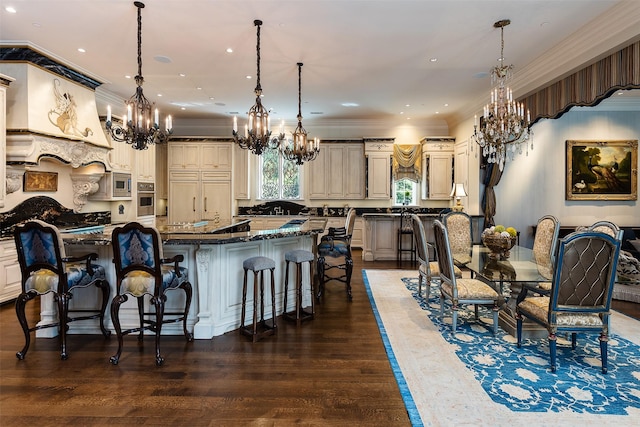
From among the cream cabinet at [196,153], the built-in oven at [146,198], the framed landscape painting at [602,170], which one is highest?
the cream cabinet at [196,153]

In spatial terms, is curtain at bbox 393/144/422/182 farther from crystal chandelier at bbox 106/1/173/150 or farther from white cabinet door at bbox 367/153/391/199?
crystal chandelier at bbox 106/1/173/150

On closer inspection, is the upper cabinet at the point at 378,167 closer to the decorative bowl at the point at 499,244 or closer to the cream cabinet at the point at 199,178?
the cream cabinet at the point at 199,178

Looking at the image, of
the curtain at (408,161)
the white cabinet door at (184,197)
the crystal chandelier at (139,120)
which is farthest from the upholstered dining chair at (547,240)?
the white cabinet door at (184,197)

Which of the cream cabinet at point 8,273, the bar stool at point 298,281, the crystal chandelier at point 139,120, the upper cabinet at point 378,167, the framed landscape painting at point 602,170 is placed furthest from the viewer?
the upper cabinet at point 378,167

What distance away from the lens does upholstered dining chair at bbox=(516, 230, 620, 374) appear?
258 cm

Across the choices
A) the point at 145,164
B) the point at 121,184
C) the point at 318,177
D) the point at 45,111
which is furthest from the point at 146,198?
the point at 318,177

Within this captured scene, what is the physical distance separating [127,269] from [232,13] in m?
2.77

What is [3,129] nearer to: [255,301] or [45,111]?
[45,111]

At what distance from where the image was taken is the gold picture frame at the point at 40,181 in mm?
4977

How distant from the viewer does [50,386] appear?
8.29 feet

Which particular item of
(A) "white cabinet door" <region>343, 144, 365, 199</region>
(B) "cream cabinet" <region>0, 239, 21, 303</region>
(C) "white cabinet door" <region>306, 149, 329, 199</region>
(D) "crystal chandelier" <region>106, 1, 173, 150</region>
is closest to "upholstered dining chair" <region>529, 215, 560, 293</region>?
(D) "crystal chandelier" <region>106, 1, 173, 150</region>

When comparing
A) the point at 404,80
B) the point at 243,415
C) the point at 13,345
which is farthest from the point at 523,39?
the point at 13,345

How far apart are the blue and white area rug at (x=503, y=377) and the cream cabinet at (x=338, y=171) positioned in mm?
5563

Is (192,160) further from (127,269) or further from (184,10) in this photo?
(127,269)
